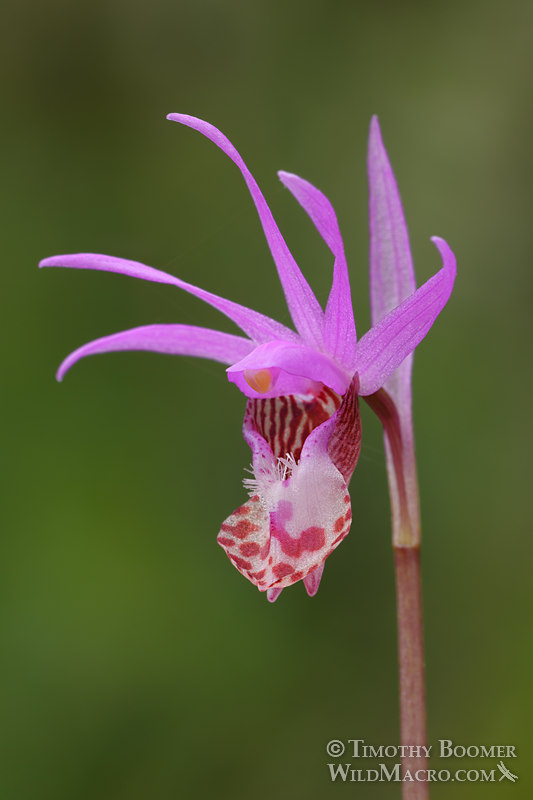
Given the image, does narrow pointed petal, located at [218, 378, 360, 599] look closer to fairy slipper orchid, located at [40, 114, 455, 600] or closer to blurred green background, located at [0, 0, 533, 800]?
fairy slipper orchid, located at [40, 114, 455, 600]

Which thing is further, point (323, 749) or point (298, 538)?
point (323, 749)

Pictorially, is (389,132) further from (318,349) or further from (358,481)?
(318,349)

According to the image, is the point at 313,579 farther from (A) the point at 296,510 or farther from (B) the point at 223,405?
(B) the point at 223,405

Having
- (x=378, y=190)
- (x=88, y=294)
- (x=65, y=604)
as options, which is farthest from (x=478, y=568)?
(x=378, y=190)

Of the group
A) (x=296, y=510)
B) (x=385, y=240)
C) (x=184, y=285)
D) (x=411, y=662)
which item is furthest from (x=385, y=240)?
(x=411, y=662)

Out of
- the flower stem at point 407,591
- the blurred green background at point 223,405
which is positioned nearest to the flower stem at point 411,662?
the flower stem at point 407,591

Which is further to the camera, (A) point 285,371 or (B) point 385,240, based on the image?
(B) point 385,240

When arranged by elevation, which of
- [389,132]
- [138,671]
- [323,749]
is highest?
[389,132]
